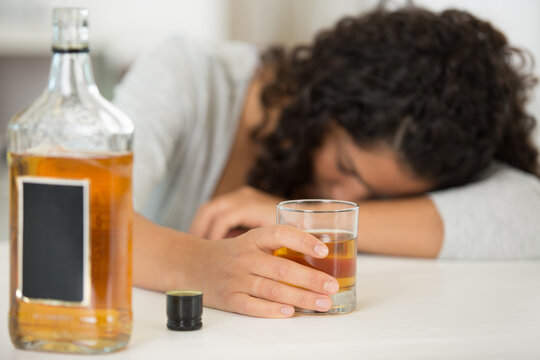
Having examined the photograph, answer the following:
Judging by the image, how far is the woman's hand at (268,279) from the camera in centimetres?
71

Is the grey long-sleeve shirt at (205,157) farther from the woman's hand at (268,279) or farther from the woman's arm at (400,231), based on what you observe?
the woman's hand at (268,279)

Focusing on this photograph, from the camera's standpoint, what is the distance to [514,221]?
1.21m

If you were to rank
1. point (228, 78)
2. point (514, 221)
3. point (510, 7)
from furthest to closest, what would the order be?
point (510, 7) < point (228, 78) < point (514, 221)

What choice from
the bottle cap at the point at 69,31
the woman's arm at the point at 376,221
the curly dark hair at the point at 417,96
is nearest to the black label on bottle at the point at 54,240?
the bottle cap at the point at 69,31

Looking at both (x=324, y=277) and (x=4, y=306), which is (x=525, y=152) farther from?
(x=4, y=306)

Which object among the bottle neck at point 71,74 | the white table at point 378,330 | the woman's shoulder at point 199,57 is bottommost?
the white table at point 378,330

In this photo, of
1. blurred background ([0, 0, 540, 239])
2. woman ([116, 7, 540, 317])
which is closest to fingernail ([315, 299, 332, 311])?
woman ([116, 7, 540, 317])

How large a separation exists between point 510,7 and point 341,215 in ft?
5.03

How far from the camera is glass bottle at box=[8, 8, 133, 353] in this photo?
1.86 ft

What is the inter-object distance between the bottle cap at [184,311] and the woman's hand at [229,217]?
1.33 ft

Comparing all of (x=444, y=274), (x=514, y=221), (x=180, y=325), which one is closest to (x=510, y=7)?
(x=514, y=221)

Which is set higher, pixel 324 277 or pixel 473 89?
pixel 473 89

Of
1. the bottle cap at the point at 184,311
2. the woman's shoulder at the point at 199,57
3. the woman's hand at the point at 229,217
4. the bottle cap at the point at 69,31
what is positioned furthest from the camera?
the woman's shoulder at the point at 199,57

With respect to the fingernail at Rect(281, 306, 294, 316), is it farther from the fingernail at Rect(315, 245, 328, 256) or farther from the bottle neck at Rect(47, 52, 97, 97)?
the bottle neck at Rect(47, 52, 97, 97)
